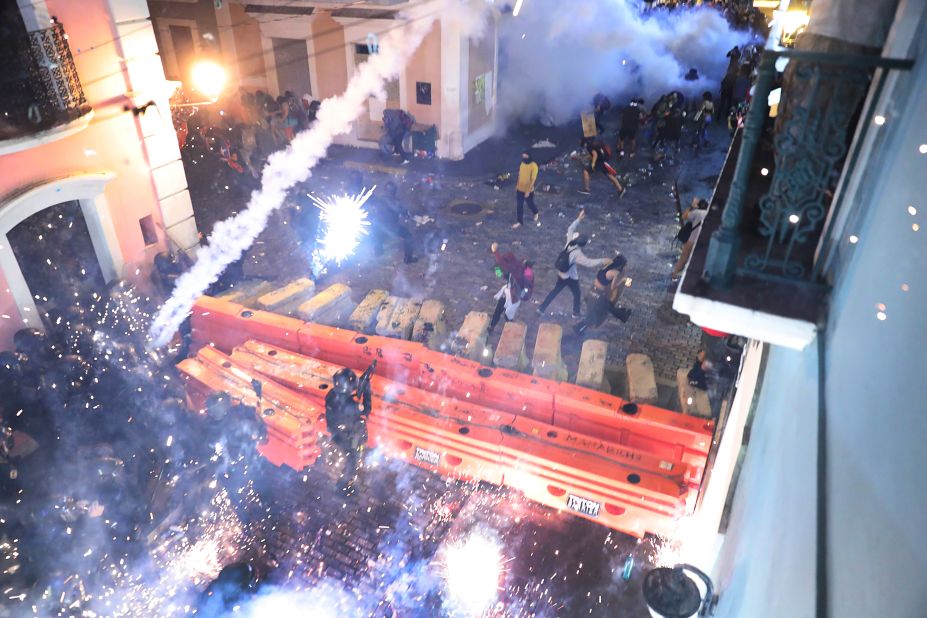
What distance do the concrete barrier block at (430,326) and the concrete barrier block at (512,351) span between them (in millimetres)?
846

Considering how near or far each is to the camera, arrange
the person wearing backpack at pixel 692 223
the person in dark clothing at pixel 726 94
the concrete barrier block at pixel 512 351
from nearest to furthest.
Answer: the concrete barrier block at pixel 512 351
the person wearing backpack at pixel 692 223
the person in dark clothing at pixel 726 94

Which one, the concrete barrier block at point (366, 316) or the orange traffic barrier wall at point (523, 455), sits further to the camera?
the concrete barrier block at point (366, 316)

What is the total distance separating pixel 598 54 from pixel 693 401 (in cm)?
1960

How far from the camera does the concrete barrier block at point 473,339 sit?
26.8ft

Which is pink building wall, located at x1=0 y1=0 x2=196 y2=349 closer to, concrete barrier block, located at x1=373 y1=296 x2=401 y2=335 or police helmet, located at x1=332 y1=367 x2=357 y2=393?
concrete barrier block, located at x1=373 y1=296 x2=401 y2=335

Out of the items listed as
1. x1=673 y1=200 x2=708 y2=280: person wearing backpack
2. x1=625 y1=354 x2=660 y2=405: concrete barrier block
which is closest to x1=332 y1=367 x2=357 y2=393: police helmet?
x1=625 y1=354 x2=660 y2=405: concrete barrier block

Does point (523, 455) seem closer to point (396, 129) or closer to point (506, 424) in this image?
point (506, 424)

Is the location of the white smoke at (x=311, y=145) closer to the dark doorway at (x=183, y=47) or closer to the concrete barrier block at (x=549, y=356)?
the concrete barrier block at (x=549, y=356)

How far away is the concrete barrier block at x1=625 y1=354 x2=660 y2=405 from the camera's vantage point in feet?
22.9

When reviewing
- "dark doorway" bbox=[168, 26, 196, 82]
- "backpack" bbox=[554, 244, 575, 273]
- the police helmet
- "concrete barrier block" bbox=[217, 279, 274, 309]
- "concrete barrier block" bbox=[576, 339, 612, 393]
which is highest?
"dark doorway" bbox=[168, 26, 196, 82]

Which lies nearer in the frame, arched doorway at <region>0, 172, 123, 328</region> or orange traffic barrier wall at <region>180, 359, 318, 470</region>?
orange traffic barrier wall at <region>180, 359, 318, 470</region>

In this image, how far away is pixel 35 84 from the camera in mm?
7809

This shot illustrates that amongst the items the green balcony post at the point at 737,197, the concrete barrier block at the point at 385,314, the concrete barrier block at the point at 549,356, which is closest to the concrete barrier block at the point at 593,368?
the concrete barrier block at the point at 549,356

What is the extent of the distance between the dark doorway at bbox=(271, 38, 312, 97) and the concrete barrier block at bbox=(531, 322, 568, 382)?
13402 millimetres
